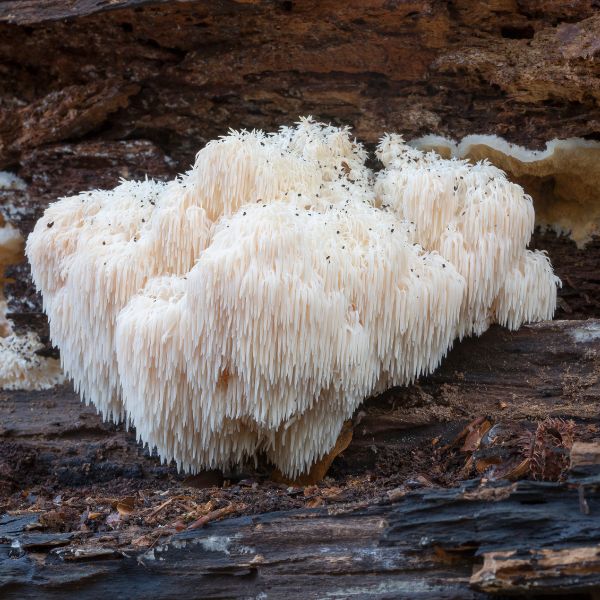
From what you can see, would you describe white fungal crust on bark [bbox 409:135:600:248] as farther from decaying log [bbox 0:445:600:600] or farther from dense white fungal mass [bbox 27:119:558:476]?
decaying log [bbox 0:445:600:600]

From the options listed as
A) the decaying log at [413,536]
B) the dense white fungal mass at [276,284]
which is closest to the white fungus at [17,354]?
the dense white fungal mass at [276,284]

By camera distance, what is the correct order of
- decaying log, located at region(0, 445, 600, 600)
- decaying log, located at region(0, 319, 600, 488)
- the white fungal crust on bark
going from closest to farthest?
1. decaying log, located at region(0, 445, 600, 600)
2. decaying log, located at region(0, 319, 600, 488)
3. the white fungal crust on bark

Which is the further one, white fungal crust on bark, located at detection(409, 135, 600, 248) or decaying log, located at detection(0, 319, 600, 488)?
white fungal crust on bark, located at detection(409, 135, 600, 248)

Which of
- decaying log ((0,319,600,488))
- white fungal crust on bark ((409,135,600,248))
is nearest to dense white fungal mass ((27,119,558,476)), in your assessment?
decaying log ((0,319,600,488))

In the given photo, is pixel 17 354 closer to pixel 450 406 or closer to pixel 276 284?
pixel 276 284

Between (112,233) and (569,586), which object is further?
(112,233)

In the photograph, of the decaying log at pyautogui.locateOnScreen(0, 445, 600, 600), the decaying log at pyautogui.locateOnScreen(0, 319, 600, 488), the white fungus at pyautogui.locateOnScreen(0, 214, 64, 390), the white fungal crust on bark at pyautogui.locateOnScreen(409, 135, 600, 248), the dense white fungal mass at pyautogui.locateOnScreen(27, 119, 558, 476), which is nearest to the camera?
the decaying log at pyautogui.locateOnScreen(0, 445, 600, 600)

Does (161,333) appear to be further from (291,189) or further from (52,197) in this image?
(52,197)

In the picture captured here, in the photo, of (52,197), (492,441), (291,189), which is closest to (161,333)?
(291,189)

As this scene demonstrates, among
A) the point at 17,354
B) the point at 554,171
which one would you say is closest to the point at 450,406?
the point at 554,171
